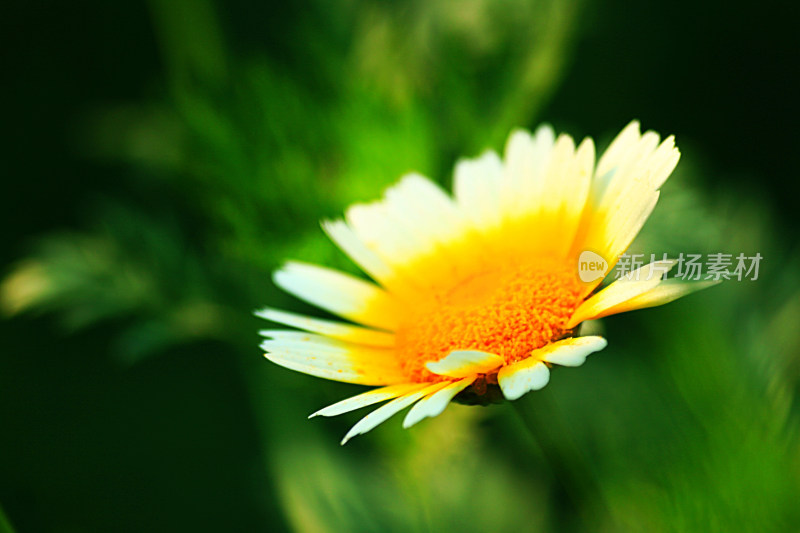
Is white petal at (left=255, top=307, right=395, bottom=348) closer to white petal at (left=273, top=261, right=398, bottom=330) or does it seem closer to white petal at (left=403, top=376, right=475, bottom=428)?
white petal at (left=273, top=261, right=398, bottom=330)

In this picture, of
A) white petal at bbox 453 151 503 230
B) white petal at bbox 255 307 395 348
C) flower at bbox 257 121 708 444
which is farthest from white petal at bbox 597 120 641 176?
white petal at bbox 255 307 395 348

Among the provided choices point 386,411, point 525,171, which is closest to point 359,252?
point 525,171

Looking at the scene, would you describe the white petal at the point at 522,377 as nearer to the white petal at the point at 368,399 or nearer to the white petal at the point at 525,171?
the white petal at the point at 368,399

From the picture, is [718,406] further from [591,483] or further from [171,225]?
[171,225]

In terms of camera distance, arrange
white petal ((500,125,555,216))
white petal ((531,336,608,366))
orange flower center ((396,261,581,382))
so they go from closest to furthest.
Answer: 1. white petal ((531,336,608,366))
2. orange flower center ((396,261,581,382))
3. white petal ((500,125,555,216))

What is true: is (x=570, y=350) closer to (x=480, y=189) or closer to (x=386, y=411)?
(x=386, y=411)

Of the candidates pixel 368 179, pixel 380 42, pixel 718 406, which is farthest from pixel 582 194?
pixel 380 42
